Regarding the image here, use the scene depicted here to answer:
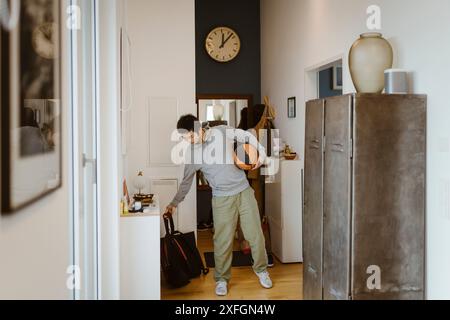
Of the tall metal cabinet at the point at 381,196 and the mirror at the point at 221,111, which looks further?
the mirror at the point at 221,111

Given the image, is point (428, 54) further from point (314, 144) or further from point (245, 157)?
point (245, 157)

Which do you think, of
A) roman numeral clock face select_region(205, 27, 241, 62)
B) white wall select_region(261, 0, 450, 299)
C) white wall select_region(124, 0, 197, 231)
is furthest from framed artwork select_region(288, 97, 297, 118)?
roman numeral clock face select_region(205, 27, 241, 62)

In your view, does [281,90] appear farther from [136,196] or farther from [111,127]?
[111,127]

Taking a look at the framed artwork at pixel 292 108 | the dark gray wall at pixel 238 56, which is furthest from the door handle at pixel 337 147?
the dark gray wall at pixel 238 56

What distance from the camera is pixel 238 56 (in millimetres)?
6270

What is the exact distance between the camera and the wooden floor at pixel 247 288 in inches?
137

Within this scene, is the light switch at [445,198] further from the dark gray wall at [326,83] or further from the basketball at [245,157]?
the dark gray wall at [326,83]

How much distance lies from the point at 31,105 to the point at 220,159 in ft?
8.09

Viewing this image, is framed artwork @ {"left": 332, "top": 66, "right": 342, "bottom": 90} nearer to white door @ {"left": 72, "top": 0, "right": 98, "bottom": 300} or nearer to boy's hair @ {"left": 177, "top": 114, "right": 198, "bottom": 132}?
boy's hair @ {"left": 177, "top": 114, "right": 198, "bottom": 132}

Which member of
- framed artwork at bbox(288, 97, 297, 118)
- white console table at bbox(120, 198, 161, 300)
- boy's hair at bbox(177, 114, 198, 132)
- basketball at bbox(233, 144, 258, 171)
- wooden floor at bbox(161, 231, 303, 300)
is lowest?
wooden floor at bbox(161, 231, 303, 300)

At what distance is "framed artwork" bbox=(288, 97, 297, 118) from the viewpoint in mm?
4664

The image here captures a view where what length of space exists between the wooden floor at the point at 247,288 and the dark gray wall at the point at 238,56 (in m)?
2.91

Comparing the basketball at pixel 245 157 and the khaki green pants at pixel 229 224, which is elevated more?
the basketball at pixel 245 157

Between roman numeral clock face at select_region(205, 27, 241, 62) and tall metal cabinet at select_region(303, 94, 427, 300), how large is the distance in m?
3.98
